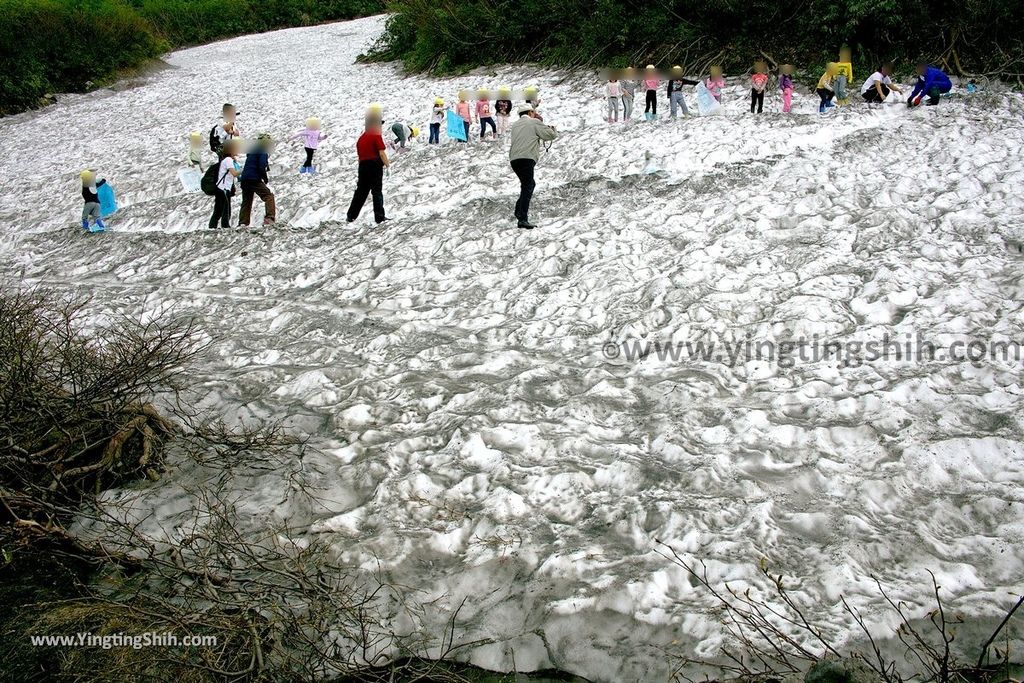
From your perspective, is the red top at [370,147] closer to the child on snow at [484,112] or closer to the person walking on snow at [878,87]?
the child on snow at [484,112]

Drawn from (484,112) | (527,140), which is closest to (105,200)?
(484,112)

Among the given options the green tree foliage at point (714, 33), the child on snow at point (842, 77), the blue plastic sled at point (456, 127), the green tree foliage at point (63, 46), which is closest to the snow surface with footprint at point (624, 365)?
the blue plastic sled at point (456, 127)

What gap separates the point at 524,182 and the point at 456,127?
18.7 feet

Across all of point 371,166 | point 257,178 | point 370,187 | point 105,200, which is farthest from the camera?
point 105,200

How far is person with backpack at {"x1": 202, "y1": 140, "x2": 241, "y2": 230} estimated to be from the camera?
36.6ft

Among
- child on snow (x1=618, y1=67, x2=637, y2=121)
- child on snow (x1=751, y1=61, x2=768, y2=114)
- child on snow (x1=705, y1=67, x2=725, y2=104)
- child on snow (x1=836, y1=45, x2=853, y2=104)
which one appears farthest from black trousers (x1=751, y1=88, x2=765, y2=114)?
child on snow (x1=618, y1=67, x2=637, y2=121)

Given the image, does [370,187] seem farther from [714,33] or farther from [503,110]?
[714,33]

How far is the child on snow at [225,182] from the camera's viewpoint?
36.6ft

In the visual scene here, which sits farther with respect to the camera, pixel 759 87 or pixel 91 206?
pixel 759 87

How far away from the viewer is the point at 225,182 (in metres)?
11.5

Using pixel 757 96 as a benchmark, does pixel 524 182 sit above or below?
below

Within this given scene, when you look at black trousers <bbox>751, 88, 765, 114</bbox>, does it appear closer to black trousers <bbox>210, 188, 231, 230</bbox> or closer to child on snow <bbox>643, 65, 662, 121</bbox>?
child on snow <bbox>643, 65, 662, 121</bbox>

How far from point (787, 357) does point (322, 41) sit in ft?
104

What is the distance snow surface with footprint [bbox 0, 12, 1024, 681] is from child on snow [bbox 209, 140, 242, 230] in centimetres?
62
